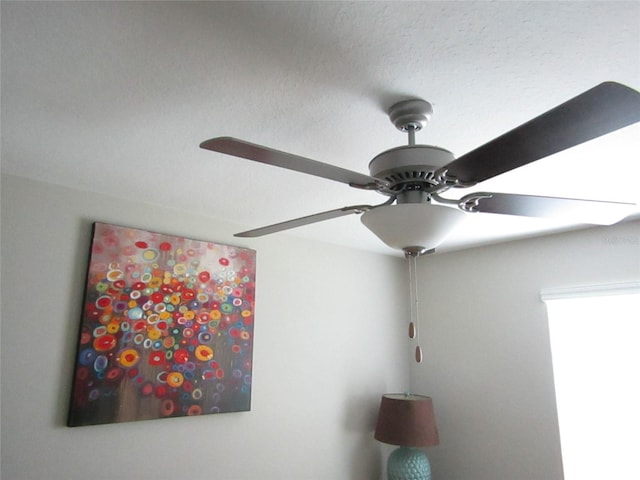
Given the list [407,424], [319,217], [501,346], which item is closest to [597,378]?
[501,346]

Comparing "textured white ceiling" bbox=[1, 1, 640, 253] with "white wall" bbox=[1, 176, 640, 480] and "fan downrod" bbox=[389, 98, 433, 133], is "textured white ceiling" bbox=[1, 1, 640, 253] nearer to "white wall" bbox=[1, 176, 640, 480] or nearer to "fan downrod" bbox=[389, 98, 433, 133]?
"fan downrod" bbox=[389, 98, 433, 133]

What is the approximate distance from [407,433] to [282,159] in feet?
7.80

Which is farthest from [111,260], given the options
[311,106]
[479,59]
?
[479,59]

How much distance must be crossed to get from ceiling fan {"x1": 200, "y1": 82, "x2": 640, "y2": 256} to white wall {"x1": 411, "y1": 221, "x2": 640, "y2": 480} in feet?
4.73

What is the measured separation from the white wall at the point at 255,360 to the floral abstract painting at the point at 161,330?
0.24 feet

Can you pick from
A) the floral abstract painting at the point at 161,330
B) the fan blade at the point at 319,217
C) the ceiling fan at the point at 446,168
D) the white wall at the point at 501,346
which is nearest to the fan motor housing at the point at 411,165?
the ceiling fan at the point at 446,168

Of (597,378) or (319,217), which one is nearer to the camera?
(319,217)

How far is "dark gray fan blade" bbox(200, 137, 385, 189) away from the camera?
1.01m

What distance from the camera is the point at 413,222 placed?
1249 mm

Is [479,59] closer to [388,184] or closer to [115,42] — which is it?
[388,184]

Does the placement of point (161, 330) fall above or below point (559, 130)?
below

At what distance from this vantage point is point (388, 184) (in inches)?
51.2

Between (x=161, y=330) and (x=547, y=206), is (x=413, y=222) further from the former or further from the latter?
(x=161, y=330)

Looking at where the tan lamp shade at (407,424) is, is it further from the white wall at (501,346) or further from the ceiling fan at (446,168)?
the ceiling fan at (446,168)
